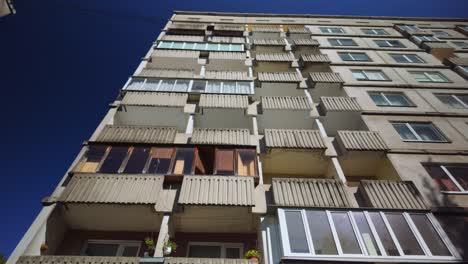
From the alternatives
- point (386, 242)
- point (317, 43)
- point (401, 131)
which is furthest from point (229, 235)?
point (317, 43)

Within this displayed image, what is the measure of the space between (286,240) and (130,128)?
9.12 m

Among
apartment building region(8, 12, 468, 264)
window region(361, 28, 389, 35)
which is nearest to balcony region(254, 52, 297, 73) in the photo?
apartment building region(8, 12, 468, 264)

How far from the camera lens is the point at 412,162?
11.0 metres

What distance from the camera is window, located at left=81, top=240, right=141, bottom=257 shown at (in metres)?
8.92

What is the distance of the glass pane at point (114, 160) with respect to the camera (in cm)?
980

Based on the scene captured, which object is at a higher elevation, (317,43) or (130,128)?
(317,43)

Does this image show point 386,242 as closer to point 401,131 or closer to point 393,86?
point 401,131

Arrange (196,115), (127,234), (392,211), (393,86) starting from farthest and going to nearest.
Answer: (393,86), (196,115), (127,234), (392,211)

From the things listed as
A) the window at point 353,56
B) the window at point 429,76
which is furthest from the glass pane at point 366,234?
the window at point 353,56

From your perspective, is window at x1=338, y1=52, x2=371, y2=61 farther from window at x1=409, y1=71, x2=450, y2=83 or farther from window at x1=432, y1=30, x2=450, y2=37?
window at x1=432, y1=30, x2=450, y2=37

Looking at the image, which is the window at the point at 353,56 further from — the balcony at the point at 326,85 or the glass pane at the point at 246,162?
the glass pane at the point at 246,162

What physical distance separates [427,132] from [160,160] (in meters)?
14.4

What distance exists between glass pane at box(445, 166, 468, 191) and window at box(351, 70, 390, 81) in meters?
8.69

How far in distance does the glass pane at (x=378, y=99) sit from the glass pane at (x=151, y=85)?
14441mm
